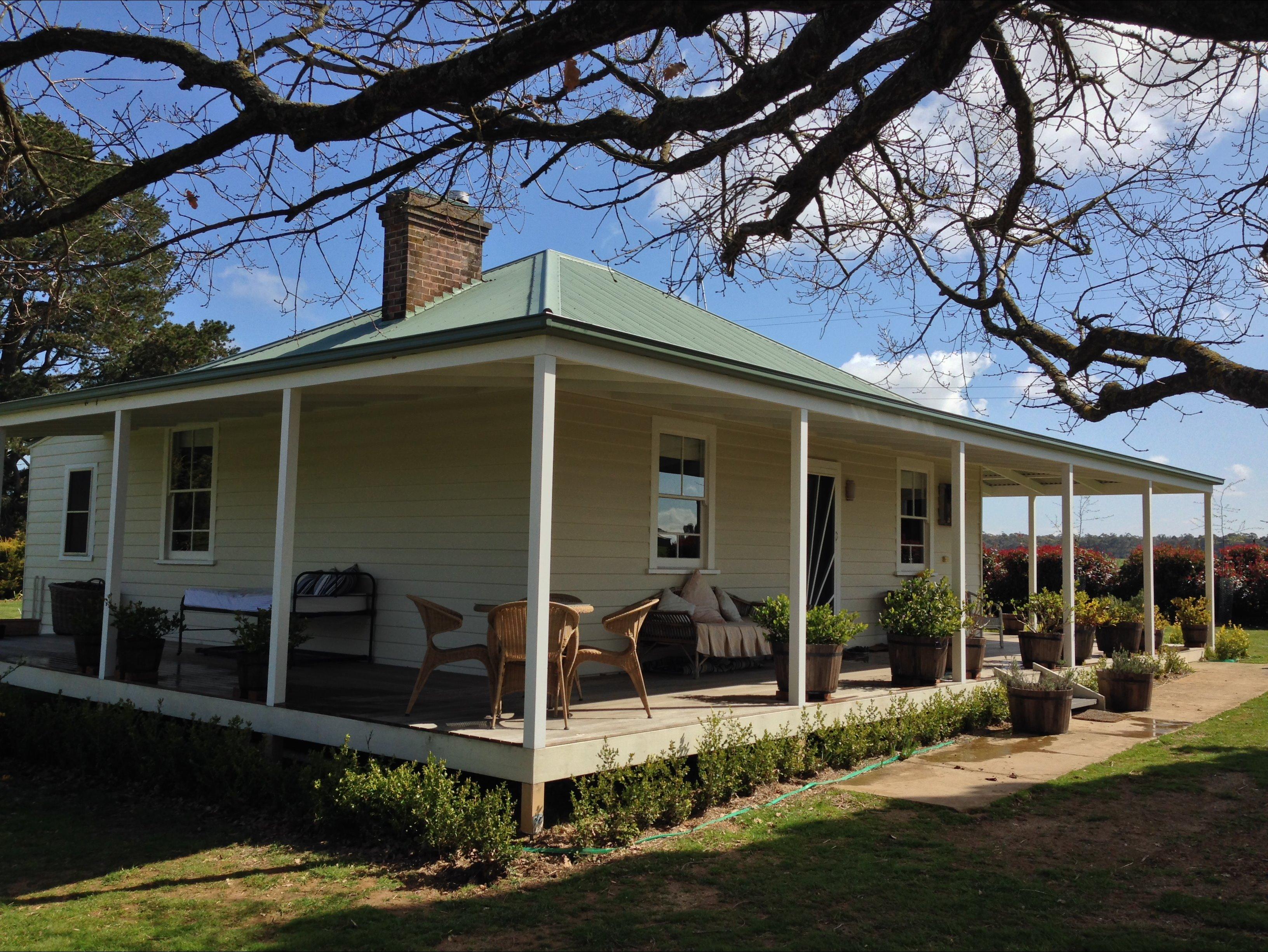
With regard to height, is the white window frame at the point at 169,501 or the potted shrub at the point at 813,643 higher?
the white window frame at the point at 169,501

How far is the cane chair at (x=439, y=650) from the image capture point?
680 centimetres

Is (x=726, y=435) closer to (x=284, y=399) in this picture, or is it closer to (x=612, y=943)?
(x=284, y=399)

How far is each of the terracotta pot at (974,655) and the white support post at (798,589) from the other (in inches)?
127

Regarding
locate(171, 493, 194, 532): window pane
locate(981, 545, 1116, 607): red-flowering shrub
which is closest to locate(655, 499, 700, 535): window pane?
locate(171, 493, 194, 532): window pane

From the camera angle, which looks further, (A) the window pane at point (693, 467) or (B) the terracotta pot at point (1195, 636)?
(B) the terracotta pot at point (1195, 636)

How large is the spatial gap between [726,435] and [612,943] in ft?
23.2

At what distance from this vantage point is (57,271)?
25.1ft

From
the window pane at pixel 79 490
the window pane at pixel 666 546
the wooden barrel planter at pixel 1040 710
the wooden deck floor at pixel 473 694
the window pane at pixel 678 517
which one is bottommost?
the wooden barrel planter at pixel 1040 710

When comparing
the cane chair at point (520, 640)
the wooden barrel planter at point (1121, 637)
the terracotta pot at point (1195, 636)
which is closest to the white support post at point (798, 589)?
the cane chair at point (520, 640)

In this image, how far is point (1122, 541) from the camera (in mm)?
38438

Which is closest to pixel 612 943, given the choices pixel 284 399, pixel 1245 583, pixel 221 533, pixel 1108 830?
pixel 1108 830

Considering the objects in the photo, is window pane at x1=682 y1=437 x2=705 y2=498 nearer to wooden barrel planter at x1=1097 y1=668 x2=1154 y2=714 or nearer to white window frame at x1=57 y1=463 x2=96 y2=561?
wooden barrel planter at x1=1097 y1=668 x2=1154 y2=714

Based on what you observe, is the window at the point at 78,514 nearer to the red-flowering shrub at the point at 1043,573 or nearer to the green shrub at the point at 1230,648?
the green shrub at the point at 1230,648

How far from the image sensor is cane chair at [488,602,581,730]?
20.9 feet
